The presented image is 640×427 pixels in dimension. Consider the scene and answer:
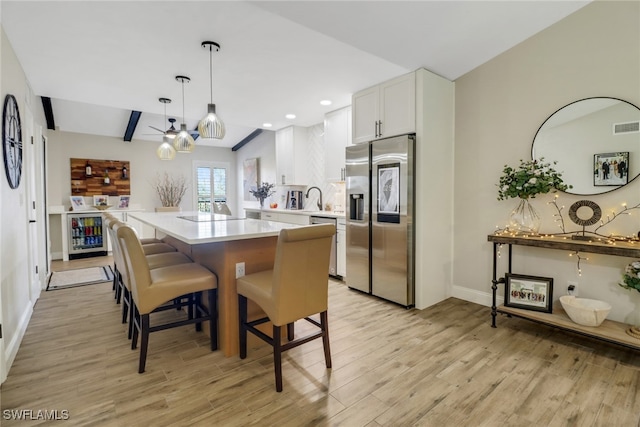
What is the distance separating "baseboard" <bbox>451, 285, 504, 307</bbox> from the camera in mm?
3393

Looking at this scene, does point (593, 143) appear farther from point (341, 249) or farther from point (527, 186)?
point (341, 249)

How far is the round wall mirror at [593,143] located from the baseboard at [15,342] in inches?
177

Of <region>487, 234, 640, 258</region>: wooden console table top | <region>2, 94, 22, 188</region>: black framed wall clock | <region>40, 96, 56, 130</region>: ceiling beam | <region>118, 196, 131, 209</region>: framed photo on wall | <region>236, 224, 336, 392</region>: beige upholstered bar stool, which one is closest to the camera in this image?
<region>236, 224, 336, 392</region>: beige upholstered bar stool

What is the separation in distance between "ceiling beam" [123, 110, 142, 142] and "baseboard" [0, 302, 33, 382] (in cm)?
397

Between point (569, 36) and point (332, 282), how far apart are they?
357cm

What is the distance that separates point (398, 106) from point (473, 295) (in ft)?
7.30

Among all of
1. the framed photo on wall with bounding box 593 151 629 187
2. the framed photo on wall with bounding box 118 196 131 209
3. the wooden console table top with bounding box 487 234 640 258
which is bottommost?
the wooden console table top with bounding box 487 234 640 258

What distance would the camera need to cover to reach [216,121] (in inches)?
118

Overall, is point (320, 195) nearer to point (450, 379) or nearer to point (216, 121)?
point (216, 121)

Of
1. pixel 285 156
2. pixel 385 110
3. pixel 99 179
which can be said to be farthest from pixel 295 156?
pixel 99 179

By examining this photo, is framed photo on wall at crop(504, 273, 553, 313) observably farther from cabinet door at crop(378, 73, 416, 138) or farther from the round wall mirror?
cabinet door at crop(378, 73, 416, 138)

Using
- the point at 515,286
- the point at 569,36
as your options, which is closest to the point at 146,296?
the point at 515,286

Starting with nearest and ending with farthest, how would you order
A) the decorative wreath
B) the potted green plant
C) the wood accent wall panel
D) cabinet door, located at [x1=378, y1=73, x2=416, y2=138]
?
the decorative wreath
cabinet door, located at [x1=378, y1=73, x2=416, y2=138]
the wood accent wall panel
the potted green plant

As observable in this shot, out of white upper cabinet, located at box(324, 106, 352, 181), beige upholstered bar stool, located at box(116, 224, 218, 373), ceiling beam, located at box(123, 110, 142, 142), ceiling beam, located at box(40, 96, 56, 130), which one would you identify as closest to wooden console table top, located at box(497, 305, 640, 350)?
beige upholstered bar stool, located at box(116, 224, 218, 373)
